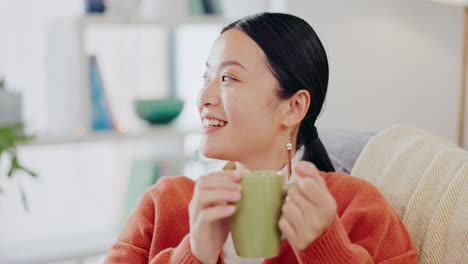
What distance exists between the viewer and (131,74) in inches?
106

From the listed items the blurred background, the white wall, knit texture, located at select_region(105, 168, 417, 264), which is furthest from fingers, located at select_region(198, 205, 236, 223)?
the white wall

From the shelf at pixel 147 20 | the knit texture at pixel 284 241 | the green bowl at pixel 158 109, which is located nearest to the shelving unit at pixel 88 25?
the shelf at pixel 147 20

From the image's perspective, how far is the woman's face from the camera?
115 centimetres

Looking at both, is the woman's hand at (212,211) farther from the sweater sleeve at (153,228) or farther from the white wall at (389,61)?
the white wall at (389,61)

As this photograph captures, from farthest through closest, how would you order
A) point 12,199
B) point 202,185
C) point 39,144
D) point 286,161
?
point 12,199 → point 39,144 → point 286,161 → point 202,185

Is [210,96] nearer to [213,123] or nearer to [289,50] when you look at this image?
[213,123]

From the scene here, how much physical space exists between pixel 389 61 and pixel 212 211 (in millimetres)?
2067

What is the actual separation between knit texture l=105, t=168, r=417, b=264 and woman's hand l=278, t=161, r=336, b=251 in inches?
4.0

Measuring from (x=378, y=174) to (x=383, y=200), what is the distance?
0.18 m

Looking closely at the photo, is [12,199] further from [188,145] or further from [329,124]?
[329,124]

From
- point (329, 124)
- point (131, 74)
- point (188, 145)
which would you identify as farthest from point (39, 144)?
point (329, 124)

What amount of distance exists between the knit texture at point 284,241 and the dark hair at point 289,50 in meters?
0.21

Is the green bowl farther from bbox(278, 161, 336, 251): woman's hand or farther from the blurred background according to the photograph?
bbox(278, 161, 336, 251): woman's hand

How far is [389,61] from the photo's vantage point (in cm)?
268
